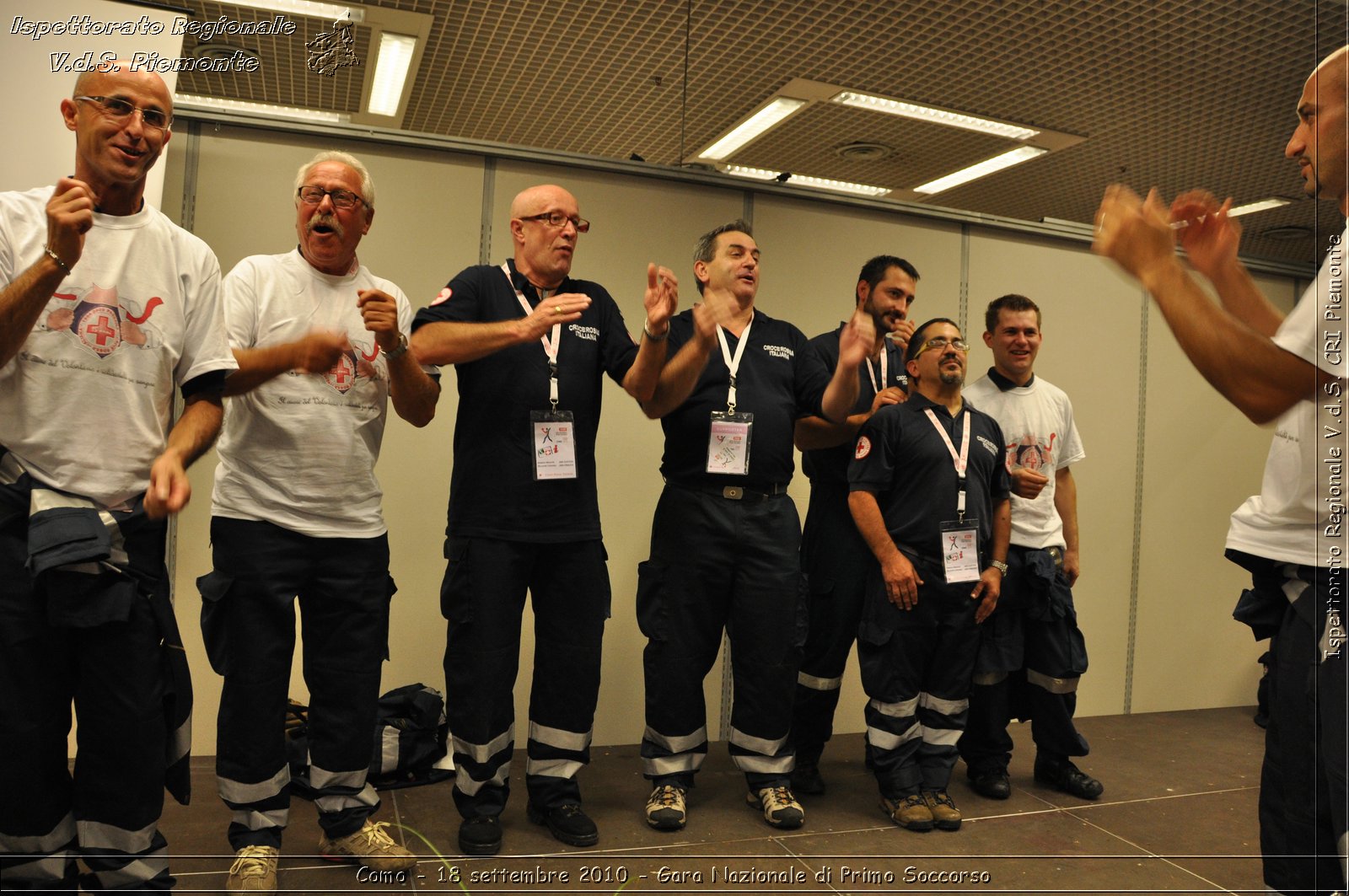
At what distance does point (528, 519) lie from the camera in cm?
247

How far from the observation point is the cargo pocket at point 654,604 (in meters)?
2.72

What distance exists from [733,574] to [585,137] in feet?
15.0

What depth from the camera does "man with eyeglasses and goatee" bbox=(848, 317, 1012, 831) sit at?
9.25 feet

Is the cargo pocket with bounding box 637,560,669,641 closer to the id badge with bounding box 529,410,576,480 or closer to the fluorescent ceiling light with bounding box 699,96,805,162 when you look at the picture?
the id badge with bounding box 529,410,576,480

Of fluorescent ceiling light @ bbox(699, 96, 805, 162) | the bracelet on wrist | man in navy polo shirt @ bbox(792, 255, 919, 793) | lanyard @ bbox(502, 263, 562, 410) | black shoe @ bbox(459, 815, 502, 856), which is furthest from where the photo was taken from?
fluorescent ceiling light @ bbox(699, 96, 805, 162)

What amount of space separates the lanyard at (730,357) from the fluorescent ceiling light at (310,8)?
314 centimetres

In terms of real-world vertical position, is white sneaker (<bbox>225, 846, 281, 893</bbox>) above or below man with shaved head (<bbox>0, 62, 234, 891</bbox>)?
below

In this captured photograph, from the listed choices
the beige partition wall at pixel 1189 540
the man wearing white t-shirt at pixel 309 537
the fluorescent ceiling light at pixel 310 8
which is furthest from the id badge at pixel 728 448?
the fluorescent ceiling light at pixel 310 8

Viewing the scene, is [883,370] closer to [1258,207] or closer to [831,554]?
[831,554]

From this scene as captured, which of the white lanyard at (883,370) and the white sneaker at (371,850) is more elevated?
the white lanyard at (883,370)

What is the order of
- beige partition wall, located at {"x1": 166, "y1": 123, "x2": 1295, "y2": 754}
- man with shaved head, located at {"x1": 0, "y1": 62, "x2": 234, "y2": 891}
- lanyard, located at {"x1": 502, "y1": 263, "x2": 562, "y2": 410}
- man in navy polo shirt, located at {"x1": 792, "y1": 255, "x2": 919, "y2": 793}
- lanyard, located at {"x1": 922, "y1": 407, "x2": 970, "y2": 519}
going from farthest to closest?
beige partition wall, located at {"x1": 166, "y1": 123, "x2": 1295, "y2": 754} → man in navy polo shirt, located at {"x1": 792, "y1": 255, "x2": 919, "y2": 793} → lanyard, located at {"x1": 922, "y1": 407, "x2": 970, "y2": 519} → lanyard, located at {"x1": 502, "y1": 263, "x2": 562, "y2": 410} → man with shaved head, located at {"x1": 0, "y1": 62, "x2": 234, "y2": 891}

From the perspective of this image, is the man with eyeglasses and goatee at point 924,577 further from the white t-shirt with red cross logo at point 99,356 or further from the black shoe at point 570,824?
the white t-shirt with red cross logo at point 99,356

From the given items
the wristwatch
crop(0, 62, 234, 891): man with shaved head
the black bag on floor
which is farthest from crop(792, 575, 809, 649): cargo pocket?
crop(0, 62, 234, 891): man with shaved head

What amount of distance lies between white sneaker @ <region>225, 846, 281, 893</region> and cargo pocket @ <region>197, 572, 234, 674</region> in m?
0.43
